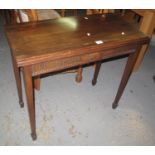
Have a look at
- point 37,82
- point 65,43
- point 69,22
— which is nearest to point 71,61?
point 65,43

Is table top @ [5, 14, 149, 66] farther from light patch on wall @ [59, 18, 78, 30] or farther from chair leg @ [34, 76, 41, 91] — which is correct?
chair leg @ [34, 76, 41, 91]

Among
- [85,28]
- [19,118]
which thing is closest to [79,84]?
[19,118]

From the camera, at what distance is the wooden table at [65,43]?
2.67 feet

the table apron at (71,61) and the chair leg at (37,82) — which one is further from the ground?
the table apron at (71,61)

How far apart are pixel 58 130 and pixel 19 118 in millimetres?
328

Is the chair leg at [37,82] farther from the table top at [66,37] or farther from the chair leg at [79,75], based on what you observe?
the table top at [66,37]

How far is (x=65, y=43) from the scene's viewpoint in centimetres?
89

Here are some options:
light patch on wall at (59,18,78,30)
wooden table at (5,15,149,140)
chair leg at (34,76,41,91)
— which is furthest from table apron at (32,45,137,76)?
chair leg at (34,76,41,91)

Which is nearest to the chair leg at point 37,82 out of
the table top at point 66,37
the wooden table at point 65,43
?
the wooden table at point 65,43

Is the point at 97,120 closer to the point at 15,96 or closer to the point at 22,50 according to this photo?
the point at 15,96

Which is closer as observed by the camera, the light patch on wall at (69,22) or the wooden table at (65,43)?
the wooden table at (65,43)

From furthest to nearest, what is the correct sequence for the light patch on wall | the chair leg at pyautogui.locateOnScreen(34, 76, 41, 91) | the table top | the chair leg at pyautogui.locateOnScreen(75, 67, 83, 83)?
the chair leg at pyautogui.locateOnScreen(75, 67, 83, 83) → the chair leg at pyautogui.locateOnScreen(34, 76, 41, 91) → the light patch on wall → the table top

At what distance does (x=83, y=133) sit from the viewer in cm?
131

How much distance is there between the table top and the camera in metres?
0.81
